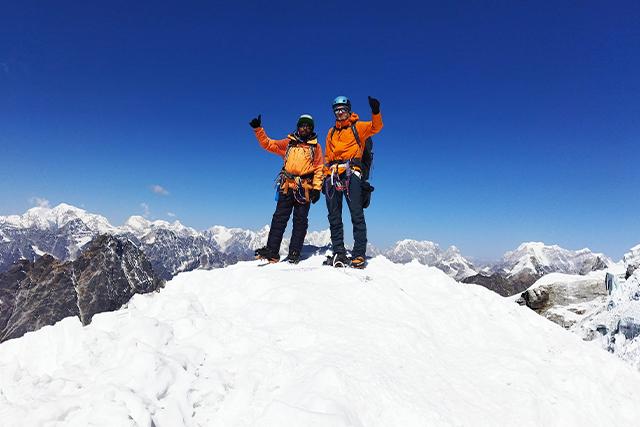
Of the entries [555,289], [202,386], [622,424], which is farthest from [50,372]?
[555,289]

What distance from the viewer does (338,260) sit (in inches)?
489

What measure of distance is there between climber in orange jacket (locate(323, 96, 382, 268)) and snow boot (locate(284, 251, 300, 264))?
1.39 meters

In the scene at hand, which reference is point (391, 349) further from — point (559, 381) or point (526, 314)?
point (526, 314)

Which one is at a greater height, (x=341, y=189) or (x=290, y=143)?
(x=290, y=143)

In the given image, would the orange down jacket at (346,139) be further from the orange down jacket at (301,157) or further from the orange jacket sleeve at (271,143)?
the orange jacket sleeve at (271,143)

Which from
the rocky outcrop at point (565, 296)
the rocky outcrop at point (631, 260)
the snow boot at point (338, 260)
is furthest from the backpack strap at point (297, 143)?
the rocky outcrop at point (631, 260)

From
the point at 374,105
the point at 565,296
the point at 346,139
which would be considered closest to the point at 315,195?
the point at 346,139

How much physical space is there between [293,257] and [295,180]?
277 cm

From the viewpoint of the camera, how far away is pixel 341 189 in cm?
1294

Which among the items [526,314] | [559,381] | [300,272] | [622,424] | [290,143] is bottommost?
[622,424]

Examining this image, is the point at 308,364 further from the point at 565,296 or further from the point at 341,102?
the point at 565,296

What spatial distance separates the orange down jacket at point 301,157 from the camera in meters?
13.3

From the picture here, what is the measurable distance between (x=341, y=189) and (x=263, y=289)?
5.00 m

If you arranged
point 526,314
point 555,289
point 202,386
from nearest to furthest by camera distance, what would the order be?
point 202,386, point 526,314, point 555,289
